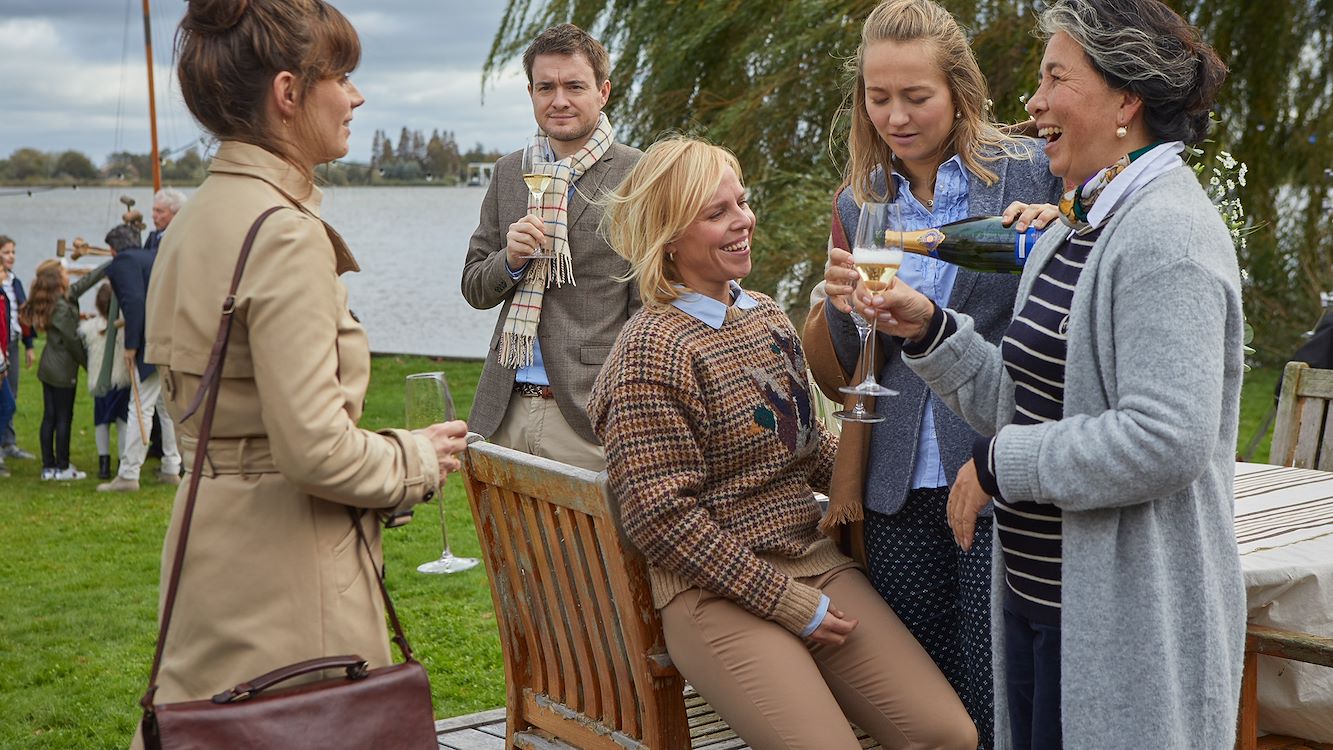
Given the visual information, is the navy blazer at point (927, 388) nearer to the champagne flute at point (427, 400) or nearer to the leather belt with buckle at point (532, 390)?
the champagne flute at point (427, 400)

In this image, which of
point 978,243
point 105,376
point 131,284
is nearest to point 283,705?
point 978,243

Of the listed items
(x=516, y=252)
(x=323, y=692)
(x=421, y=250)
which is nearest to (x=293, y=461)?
(x=323, y=692)

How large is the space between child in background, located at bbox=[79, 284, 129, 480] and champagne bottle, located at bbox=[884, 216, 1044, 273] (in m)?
8.94

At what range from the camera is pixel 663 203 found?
328 centimetres

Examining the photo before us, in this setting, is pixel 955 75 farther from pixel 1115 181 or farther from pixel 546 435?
pixel 546 435

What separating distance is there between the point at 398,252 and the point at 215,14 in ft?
120

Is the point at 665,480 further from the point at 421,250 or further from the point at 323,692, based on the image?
the point at 421,250

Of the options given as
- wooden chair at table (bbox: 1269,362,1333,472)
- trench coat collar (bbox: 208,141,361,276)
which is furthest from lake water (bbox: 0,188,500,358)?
wooden chair at table (bbox: 1269,362,1333,472)

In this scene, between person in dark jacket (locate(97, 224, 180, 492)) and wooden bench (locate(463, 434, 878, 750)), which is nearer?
wooden bench (locate(463, 434, 878, 750))

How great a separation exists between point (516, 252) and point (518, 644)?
141 cm

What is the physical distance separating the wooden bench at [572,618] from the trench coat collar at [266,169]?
101cm

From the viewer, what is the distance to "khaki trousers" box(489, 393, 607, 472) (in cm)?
452

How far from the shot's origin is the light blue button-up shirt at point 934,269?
2.98 m

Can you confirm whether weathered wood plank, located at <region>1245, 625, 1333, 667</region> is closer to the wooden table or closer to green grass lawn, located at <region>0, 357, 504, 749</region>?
the wooden table
